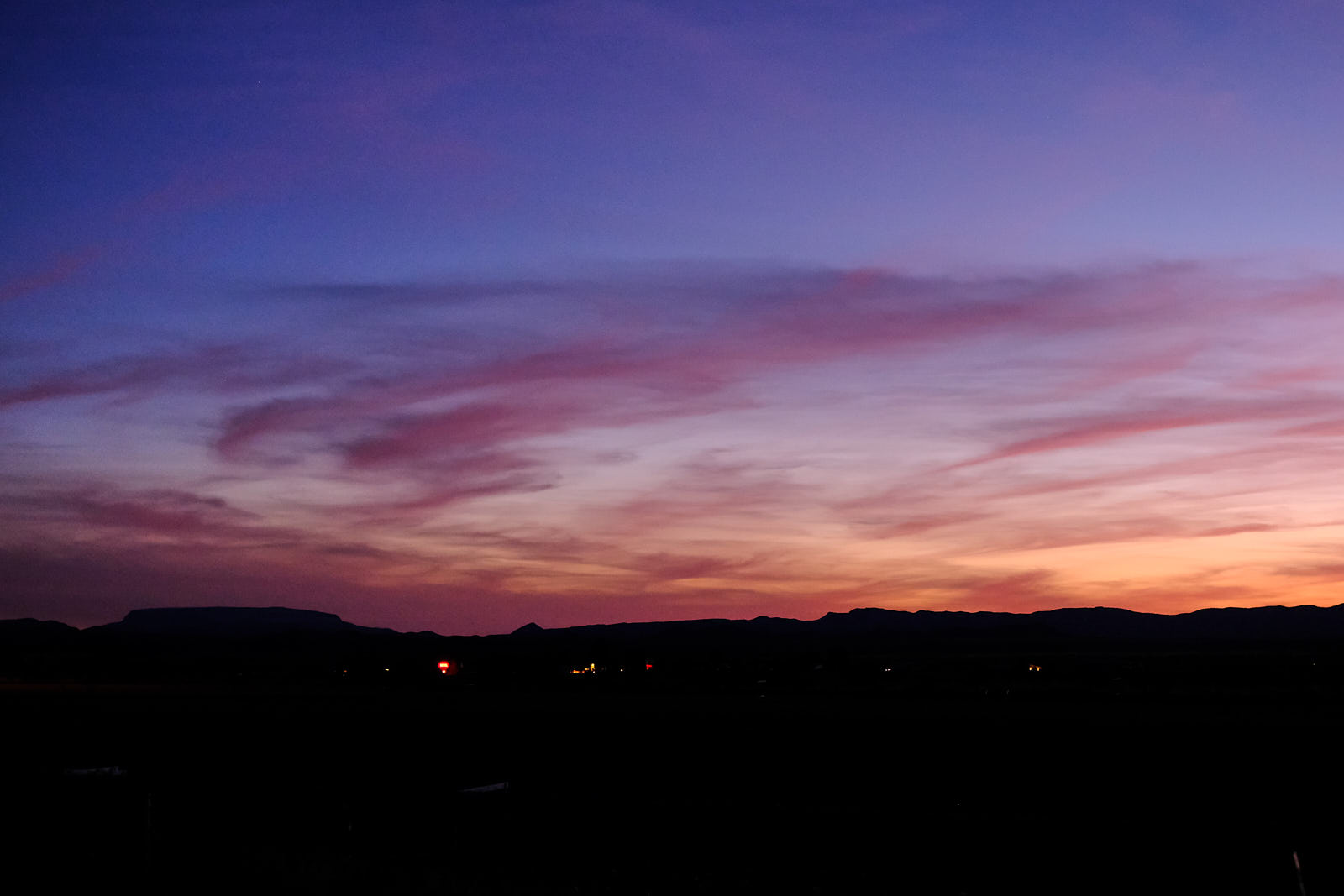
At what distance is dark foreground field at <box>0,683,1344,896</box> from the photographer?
1650 cm

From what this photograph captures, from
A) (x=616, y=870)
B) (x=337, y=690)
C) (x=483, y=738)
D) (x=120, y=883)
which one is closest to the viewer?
(x=120, y=883)

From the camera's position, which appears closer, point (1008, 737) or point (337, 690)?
point (1008, 737)

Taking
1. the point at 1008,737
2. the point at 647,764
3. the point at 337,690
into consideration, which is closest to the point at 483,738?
the point at 647,764

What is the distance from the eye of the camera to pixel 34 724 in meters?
49.5

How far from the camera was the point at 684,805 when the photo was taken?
23234 mm

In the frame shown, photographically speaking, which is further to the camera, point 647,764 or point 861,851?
point 647,764

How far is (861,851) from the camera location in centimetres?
1892

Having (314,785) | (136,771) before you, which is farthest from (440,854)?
(136,771)

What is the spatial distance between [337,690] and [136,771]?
52.2 metres

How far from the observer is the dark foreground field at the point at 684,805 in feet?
54.1

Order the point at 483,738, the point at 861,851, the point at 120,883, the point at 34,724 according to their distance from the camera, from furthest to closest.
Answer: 1. the point at 34,724
2. the point at 483,738
3. the point at 861,851
4. the point at 120,883

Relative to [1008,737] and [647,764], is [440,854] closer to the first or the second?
[647,764]

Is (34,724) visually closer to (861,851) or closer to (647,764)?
(647,764)

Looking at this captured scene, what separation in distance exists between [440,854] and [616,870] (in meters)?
2.84
